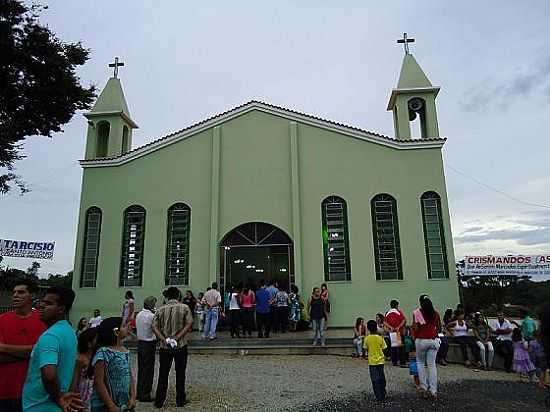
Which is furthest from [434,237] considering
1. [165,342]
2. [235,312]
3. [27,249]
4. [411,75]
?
[27,249]

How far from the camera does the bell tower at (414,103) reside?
16.6m

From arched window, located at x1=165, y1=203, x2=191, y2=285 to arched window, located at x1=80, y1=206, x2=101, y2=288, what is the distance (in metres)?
2.84

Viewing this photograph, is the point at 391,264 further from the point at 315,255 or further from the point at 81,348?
the point at 81,348

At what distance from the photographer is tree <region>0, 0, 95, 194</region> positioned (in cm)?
1150

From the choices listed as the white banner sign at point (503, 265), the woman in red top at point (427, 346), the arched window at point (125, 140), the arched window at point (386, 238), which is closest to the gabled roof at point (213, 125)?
the arched window at point (125, 140)

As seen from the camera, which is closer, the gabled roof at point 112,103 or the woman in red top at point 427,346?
the woman in red top at point 427,346

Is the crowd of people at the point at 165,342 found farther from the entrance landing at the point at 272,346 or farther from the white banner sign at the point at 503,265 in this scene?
the white banner sign at the point at 503,265

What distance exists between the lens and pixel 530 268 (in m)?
17.2

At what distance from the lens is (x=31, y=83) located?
12.0m

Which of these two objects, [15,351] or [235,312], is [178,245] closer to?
[235,312]

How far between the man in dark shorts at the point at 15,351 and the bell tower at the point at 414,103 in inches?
580

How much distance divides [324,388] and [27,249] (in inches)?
764

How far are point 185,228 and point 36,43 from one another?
7.53 metres

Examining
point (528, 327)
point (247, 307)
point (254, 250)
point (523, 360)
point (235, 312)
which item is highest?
point (254, 250)
